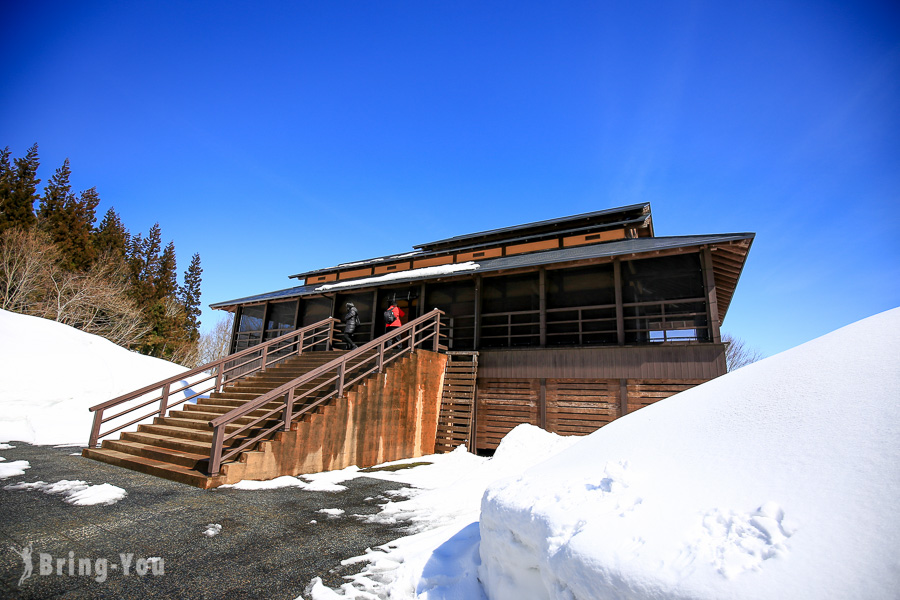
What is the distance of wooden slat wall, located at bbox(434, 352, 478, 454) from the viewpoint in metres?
10.7

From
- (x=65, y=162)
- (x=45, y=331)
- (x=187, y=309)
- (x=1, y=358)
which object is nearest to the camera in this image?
(x=1, y=358)

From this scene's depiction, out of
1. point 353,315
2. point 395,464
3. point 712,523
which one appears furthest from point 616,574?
point 353,315

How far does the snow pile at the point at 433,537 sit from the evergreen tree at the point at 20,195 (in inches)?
1317

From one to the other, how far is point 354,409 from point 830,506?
775 cm

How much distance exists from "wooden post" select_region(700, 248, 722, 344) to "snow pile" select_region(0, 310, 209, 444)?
49.9 ft

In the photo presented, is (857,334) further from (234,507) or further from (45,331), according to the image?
(45,331)

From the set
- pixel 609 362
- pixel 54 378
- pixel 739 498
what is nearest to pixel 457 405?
pixel 609 362

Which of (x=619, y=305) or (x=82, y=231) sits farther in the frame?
(x=82, y=231)

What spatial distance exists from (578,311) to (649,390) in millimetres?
2784

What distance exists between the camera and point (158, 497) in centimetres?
534

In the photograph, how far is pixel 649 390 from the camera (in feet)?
31.9

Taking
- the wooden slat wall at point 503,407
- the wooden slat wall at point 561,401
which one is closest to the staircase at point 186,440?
the wooden slat wall at point 503,407

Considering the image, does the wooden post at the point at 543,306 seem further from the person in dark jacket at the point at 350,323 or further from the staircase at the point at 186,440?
the staircase at the point at 186,440

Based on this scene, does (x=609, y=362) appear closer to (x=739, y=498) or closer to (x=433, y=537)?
(x=433, y=537)
